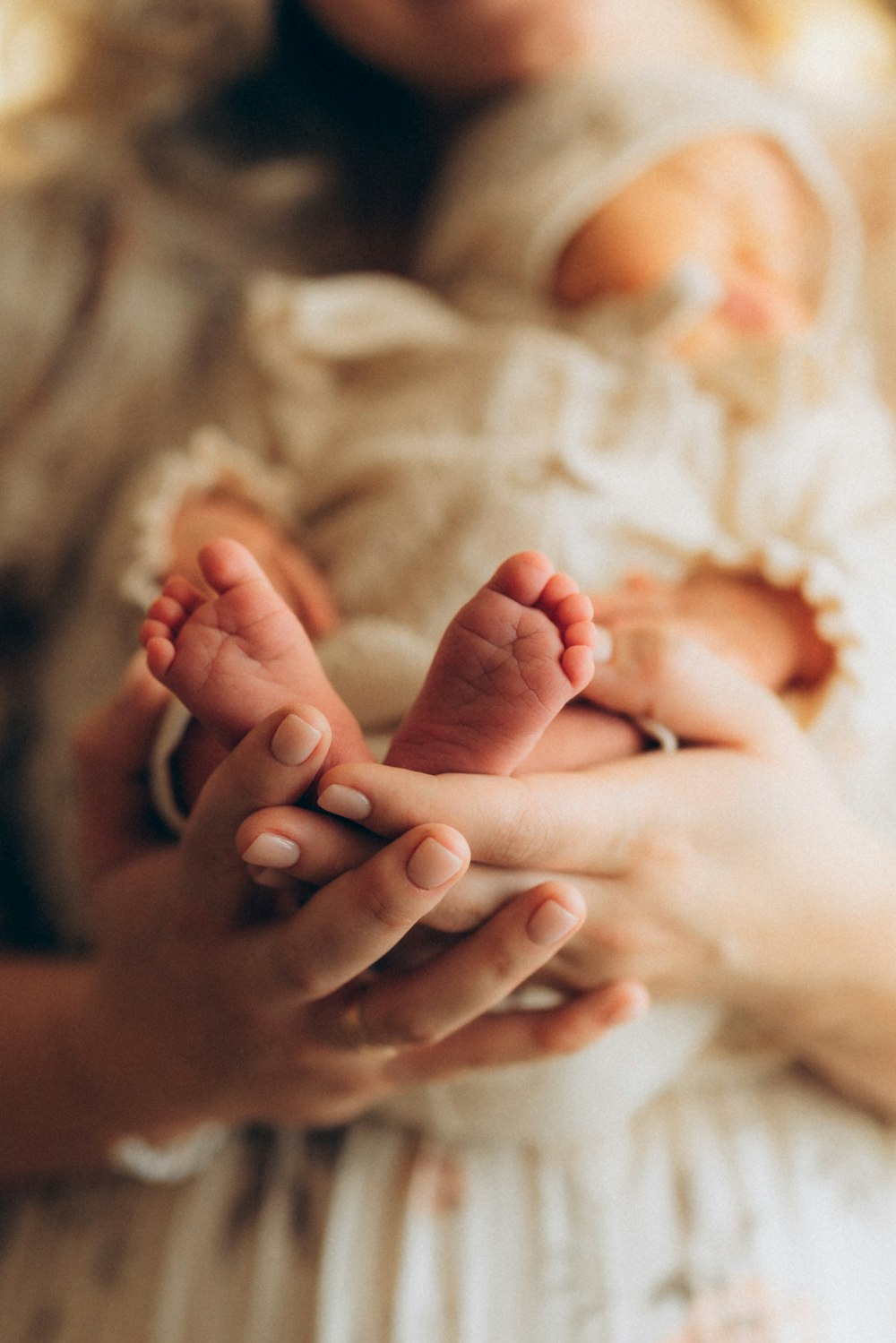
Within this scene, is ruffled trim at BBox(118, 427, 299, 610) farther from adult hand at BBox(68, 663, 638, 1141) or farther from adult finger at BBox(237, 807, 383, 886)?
adult finger at BBox(237, 807, 383, 886)

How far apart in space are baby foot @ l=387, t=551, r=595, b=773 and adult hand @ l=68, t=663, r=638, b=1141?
0.05m

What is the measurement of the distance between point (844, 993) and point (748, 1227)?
15cm

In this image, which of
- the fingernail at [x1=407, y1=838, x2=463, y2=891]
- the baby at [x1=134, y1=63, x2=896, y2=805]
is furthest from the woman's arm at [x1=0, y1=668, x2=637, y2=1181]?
the baby at [x1=134, y1=63, x2=896, y2=805]

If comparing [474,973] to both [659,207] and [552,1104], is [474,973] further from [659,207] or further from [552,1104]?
[659,207]

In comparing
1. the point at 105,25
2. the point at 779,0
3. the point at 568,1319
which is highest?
the point at 779,0

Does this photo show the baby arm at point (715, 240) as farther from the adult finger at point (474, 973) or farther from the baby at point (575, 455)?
the adult finger at point (474, 973)

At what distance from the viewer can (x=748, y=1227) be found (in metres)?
0.56

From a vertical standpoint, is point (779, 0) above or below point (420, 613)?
above

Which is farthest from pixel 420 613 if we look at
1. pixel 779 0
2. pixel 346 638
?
pixel 779 0

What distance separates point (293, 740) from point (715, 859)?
248mm

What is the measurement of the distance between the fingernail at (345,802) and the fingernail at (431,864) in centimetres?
3

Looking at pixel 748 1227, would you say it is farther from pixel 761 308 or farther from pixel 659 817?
pixel 761 308

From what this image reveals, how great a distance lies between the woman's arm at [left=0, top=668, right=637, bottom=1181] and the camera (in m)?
0.39

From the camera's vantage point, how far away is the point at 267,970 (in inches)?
17.6
